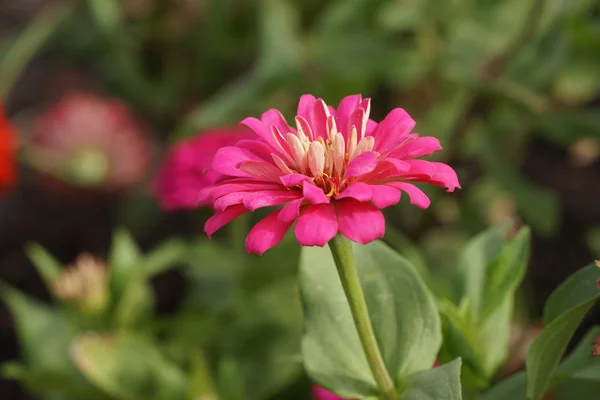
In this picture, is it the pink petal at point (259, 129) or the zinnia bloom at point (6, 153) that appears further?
the zinnia bloom at point (6, 153)

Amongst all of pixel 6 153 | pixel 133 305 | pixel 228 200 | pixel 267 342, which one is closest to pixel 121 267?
pixel 133 305

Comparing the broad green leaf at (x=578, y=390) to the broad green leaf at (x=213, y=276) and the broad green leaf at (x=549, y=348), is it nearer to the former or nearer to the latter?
the broad green leaf at (x=549, y=348)

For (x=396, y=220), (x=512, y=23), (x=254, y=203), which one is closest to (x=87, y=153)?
(x=396, y=220)

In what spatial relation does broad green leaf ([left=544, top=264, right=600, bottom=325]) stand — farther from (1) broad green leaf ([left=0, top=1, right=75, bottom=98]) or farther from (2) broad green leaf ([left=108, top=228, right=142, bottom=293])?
(1) broad green leaf ([left=0, top=1, right=75, bottom=98])

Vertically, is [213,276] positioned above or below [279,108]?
below

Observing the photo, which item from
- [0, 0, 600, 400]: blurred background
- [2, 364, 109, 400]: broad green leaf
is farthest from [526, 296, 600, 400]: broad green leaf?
[2, 364, 109, 400]: broad green leaf

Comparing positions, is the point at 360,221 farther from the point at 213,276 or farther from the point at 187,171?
the point at 213,276

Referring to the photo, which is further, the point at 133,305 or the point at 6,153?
the point at 6,153

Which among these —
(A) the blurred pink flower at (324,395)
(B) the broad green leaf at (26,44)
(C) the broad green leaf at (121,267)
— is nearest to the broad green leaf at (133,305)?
(C) the broad green leaf at (121,267)
